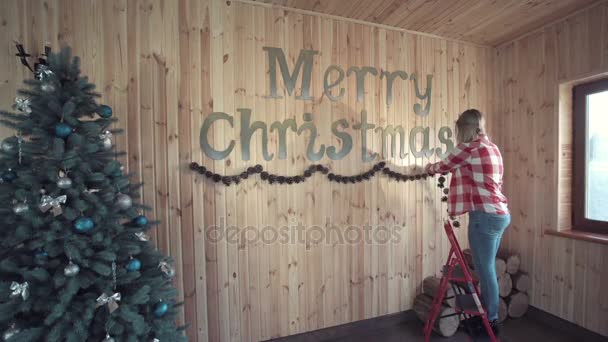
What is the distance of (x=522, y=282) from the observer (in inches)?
104

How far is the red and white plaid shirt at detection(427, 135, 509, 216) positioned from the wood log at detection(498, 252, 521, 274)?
1040mm

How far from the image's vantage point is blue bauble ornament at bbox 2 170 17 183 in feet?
3.97

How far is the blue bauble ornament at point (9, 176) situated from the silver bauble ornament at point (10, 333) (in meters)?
0.61

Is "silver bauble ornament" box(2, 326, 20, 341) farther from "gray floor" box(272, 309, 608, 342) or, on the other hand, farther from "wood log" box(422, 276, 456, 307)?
"wood log" box(422, 276, 456, 307)

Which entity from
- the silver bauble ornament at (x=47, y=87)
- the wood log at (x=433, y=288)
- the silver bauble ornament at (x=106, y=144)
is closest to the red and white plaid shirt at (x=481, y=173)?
the wood log at (x=433, y=288)

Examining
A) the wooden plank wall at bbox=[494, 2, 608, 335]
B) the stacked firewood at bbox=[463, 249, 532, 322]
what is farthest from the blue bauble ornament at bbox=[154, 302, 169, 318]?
the wooden plank wall at bbox=[494, 2, 608, 335]

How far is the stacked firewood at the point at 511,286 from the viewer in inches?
101

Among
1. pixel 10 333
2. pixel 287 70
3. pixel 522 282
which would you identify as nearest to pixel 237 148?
pixel 287 70

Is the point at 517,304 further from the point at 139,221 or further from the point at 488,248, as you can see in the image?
the point at 139,221

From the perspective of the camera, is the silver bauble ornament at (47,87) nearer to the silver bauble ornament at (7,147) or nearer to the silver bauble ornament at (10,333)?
the silver bauble ornament at (7,147)

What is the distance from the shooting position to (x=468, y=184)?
2074mm

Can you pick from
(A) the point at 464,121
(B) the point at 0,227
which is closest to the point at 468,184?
(A) the point at 464,121

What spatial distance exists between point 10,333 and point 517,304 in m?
3.56

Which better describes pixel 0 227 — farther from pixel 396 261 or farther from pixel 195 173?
pixel 396 261
